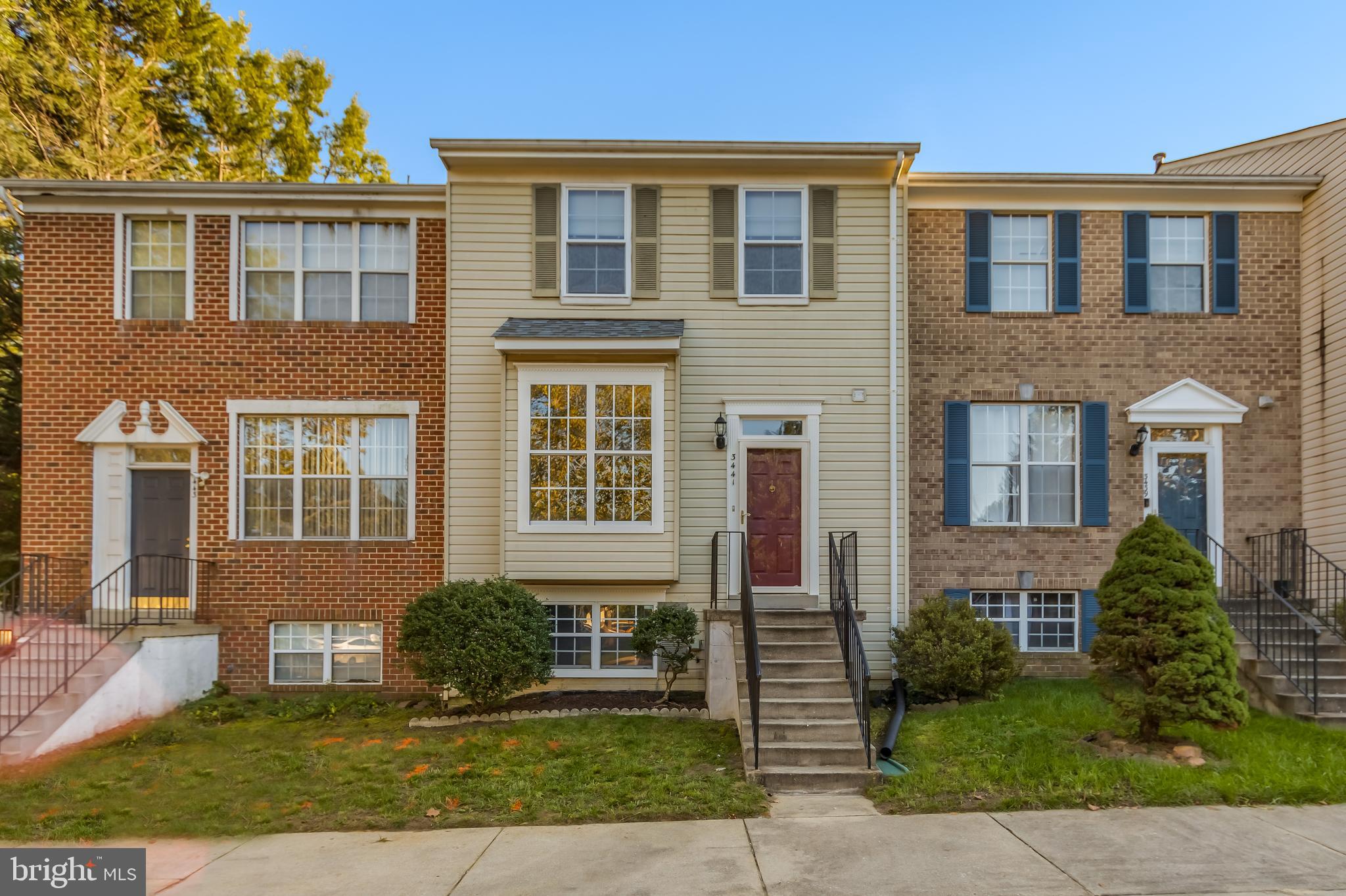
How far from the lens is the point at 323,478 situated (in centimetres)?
1102

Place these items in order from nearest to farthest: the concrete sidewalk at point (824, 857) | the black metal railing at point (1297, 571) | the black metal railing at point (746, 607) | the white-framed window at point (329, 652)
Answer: the concrete sidewalk at point (824, 857)
the black metal railing at point (746, 607)
the black metal railing at point (1297, 571)
the white-framed window at point (329, 652)

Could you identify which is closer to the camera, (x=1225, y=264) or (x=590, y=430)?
(x=590, y=430)

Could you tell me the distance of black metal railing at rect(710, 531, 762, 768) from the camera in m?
7.50

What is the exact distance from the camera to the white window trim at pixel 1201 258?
1132cm

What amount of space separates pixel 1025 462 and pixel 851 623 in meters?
4.48

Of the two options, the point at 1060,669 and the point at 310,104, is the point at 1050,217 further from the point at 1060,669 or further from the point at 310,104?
the point at 310,104

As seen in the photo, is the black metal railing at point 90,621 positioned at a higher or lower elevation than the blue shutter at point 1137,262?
lower

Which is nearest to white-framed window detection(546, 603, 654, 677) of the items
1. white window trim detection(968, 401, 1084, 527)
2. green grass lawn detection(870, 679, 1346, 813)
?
green grass lawn detection(870, 679, 1346, 813)

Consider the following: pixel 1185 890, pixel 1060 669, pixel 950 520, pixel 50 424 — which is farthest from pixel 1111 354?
pixel 50 424

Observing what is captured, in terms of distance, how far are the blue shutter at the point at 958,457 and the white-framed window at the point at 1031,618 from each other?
1108 mm

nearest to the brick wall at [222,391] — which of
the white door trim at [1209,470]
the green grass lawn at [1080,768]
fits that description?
the green grass lawn at [1080,768]

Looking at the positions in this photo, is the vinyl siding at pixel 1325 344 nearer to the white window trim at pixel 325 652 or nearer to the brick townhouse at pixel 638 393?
the brick townhouse at pixel 638 393

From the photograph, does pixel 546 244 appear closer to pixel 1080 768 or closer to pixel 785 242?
pixel 785 242

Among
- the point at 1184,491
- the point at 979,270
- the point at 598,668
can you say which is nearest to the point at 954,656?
the point at 598,668
